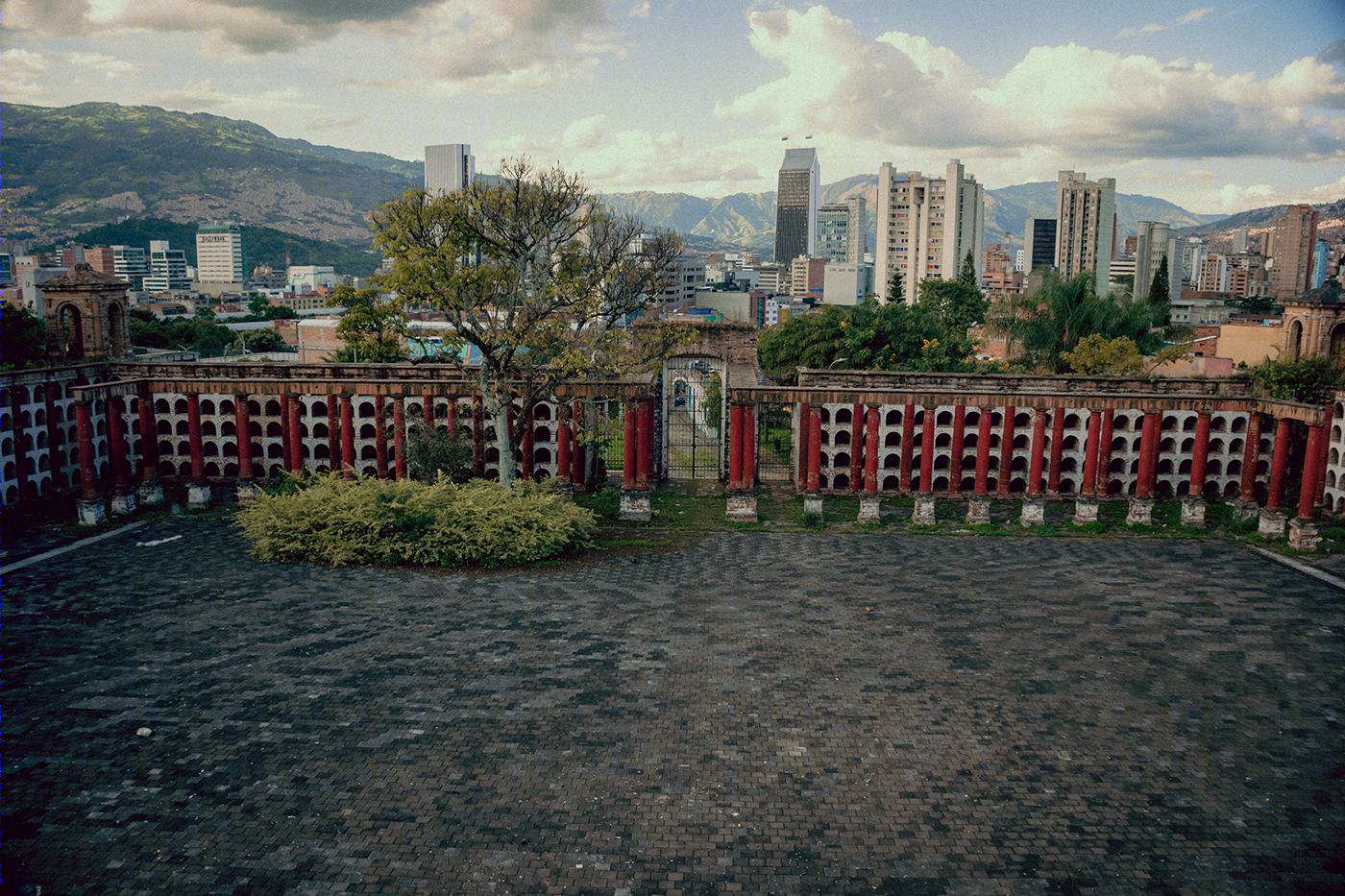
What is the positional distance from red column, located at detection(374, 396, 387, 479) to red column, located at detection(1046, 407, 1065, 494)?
23088 mm

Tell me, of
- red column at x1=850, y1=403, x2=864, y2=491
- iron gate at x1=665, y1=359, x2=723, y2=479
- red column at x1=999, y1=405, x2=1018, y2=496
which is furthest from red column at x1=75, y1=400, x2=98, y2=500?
red column at x1=999, y1=405, x2=1018, y2=496

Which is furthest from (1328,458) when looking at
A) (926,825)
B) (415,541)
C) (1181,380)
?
(415,541)

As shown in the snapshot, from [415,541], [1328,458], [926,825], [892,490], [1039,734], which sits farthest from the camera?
Result: [892,490]

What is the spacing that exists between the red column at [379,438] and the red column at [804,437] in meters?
14.7

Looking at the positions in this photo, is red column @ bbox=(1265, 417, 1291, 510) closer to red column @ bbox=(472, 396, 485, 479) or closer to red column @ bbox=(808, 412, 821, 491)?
red column @ bbox=(808, 412, 821, 491)

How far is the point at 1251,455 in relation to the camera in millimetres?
28891

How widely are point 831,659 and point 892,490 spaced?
584 inches

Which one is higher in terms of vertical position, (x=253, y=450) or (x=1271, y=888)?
(x=253, y=450)

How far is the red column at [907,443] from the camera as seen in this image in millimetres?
29844

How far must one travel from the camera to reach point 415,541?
23.2m

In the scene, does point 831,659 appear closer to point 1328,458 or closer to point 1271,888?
point 1271,888

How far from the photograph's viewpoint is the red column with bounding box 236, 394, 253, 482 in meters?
29.8

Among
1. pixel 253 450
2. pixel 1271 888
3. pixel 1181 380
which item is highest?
pixel 1181 380

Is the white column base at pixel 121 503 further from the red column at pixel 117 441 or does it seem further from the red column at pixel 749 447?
the red column at pixel 749 447
